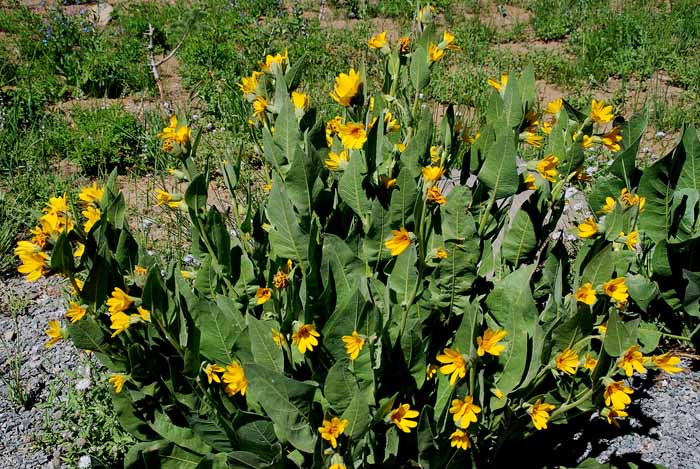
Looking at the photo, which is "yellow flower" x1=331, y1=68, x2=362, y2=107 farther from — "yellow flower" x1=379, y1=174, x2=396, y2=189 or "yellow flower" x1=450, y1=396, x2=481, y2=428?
"yellow flower" x1=450, y1=396, x2=481, y2=428

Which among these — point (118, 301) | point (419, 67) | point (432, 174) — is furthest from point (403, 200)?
point (118, 301)

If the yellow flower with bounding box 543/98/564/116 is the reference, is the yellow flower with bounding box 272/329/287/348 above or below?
below

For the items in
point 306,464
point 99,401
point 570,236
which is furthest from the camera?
point 570,236

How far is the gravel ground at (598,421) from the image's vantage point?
7.78ft

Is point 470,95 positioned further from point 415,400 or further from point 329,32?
point 415,400

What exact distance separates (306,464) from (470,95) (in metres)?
3.78

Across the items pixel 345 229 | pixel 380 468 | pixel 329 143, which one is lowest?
pixel 380 468

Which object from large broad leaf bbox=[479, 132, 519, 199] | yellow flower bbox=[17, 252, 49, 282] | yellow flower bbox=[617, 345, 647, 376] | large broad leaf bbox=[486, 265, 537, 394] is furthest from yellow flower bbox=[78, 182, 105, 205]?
yellow flower bbox=[617, 345, 647, 376]

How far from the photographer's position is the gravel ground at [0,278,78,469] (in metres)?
2.56

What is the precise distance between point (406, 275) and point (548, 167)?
52 cm

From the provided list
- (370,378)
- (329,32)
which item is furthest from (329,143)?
(329,32)

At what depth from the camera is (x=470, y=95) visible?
17.0 feet

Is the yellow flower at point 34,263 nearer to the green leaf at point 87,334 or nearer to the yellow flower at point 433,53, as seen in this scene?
the green leaf at point 87,334

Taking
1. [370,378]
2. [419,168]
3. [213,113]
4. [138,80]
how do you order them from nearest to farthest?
[370,378]
[419,168]
[213,113]
[138,80]
